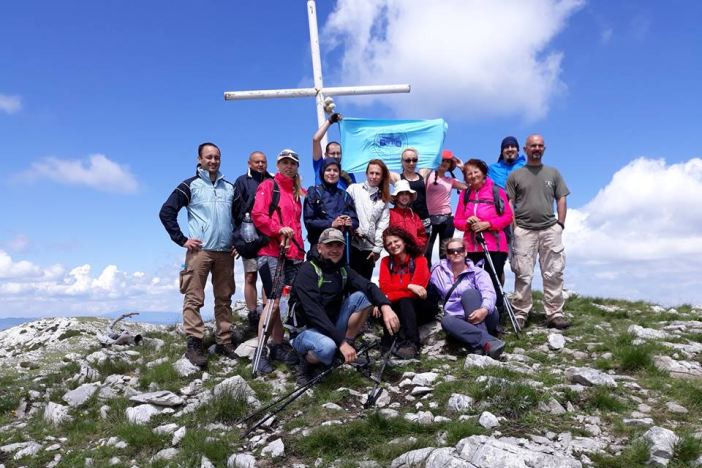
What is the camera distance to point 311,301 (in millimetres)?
7594

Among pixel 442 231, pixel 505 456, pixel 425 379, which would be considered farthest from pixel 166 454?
pixel 442 231

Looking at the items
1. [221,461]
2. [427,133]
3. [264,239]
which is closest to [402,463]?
[221,461]

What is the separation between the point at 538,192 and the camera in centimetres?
984

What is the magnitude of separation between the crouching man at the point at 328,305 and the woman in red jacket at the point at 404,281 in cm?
91

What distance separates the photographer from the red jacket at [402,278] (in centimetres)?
878

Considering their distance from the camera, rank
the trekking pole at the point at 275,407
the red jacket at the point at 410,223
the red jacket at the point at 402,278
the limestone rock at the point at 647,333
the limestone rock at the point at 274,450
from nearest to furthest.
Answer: the limestone rock at the point at 274,450, the trekking pole at the point at 275,407, the red jacket at the point at 402,278, the red jacket at the point at 410,223, the limestone rock at the point at 647,333

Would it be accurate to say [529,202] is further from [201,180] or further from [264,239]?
[201,180]

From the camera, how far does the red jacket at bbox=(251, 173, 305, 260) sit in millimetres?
8648

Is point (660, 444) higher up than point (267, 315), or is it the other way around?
point (267, 315)

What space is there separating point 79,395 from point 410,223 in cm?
672

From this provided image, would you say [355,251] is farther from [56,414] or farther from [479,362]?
[56,414]

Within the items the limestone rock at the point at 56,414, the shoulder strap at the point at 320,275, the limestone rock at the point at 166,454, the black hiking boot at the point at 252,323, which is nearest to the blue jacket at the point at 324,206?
the shoulder strap at the point at 320,275

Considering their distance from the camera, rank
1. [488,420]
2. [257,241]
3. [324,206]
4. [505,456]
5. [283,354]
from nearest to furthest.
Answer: [505,456], [488,420], [257,241], [283,354], [324,206]

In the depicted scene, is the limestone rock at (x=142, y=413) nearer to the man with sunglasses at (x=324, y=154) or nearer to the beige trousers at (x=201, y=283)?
the beige trousers at (x=201, y=283)
